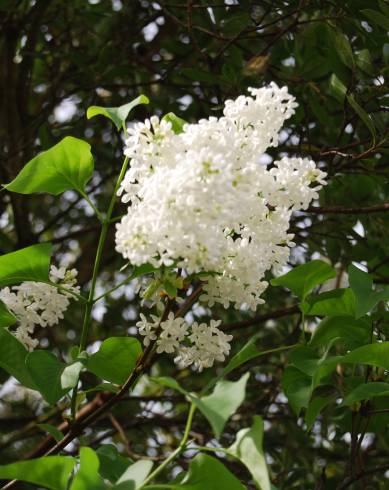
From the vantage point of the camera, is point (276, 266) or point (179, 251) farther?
point (276, 266)

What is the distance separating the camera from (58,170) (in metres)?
0.99

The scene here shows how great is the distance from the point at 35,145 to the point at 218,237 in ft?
4.95

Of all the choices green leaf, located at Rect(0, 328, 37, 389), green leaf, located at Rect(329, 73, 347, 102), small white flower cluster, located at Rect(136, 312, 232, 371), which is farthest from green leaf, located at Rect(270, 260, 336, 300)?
green leaf, located at Rect(329, 73, 347, 102)

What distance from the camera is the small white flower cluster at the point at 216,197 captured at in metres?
0.77

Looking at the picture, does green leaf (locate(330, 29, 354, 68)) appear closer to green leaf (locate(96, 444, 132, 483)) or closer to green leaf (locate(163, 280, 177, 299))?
green leaf (locate(163, 280, 177, 299))

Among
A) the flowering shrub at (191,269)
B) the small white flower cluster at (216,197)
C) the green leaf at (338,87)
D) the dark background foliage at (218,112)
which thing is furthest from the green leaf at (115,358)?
the green leaf at (338,87)

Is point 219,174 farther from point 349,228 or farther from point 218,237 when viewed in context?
point 349,228

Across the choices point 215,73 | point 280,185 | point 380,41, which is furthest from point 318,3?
point 280,185

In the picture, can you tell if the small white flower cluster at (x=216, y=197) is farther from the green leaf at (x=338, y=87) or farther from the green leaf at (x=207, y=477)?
the green leaf at (x=338, y=87)

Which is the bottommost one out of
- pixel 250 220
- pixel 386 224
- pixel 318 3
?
pixel 386 224

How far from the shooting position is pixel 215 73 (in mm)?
1803

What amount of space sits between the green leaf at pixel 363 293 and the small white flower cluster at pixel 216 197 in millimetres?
111

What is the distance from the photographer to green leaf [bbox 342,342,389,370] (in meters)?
0.91

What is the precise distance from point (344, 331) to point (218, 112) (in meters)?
0.84
